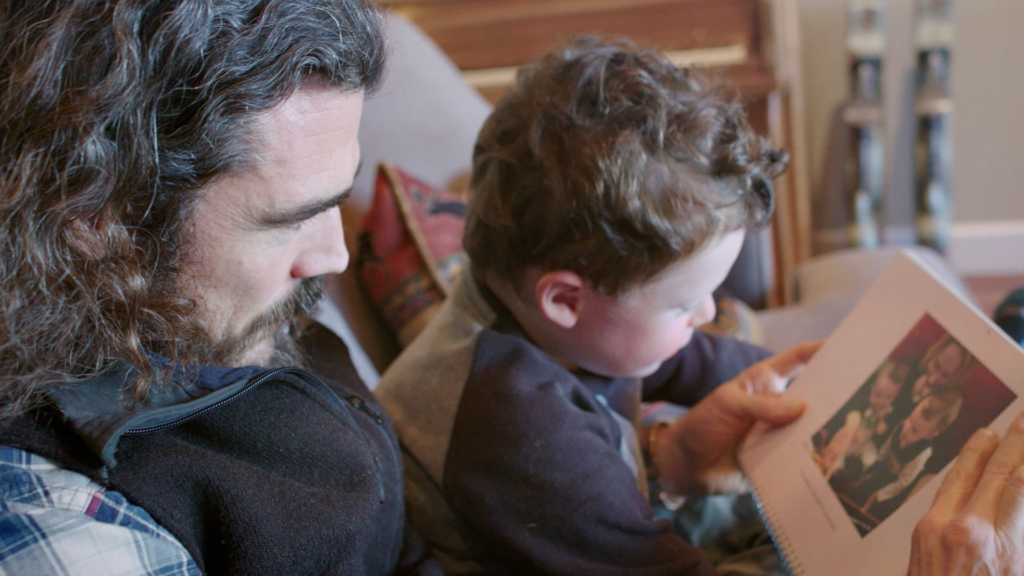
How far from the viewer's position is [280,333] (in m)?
0.74

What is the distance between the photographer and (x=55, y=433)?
1.87 ft

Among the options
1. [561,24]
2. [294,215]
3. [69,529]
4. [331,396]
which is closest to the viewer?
[69,529]

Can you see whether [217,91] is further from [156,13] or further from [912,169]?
[912,169]

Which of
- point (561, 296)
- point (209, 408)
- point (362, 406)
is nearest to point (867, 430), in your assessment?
point (561, 296)

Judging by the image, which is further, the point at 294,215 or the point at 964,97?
the point at 964,97

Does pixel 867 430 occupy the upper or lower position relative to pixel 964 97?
upper

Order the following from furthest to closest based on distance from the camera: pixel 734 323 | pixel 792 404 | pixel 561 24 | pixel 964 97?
pixel 964 97 → pixel 561 24 → pixel 734 323 → pixel 792 404

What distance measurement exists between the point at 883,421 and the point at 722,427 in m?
0.22

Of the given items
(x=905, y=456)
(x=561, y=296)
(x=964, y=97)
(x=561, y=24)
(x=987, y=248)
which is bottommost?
(x=987, y=248)

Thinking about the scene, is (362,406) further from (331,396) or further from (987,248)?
(987,248)

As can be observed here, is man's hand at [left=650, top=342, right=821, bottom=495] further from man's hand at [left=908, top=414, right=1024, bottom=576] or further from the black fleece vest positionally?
the black fleece vest

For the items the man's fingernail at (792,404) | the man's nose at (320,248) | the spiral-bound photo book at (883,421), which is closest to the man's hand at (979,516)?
the spiral-bound photo book at (883,421)

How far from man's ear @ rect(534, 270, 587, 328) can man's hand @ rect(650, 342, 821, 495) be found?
0.75 feet

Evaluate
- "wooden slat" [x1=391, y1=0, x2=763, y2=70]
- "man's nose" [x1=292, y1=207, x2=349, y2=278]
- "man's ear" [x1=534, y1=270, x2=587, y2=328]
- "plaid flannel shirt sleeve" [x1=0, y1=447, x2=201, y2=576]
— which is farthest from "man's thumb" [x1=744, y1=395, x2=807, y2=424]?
"wooden slat" [x1=391, y1=0, x2=763, y2=70]
